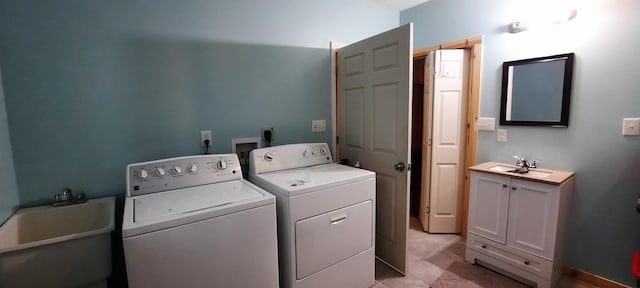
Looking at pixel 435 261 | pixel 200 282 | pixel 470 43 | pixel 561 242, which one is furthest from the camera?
pixel 470 43

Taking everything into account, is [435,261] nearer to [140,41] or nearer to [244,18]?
[244,18]

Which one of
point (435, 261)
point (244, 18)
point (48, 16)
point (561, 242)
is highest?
point (244, 18)

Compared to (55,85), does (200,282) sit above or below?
below

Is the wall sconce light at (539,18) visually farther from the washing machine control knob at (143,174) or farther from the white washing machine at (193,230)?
the washing machine control knob at (143,174)

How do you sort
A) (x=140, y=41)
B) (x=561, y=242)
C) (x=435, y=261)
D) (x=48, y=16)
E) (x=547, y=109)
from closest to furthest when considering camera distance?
(x=48, y=16) < (x=140, y=41) < (x=561, y=242) < (x=547, y=109) < (x=435, y=261)

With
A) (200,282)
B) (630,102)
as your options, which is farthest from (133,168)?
(630,102)

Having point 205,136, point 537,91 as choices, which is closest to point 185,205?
point 205,136

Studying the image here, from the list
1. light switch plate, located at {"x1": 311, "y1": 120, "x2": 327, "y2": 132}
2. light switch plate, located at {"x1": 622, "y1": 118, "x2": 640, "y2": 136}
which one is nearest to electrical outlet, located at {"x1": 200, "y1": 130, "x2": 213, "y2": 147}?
light switch plate, located at {"x1": 311, "y1": 120, "x2": 327, "y2": 132}

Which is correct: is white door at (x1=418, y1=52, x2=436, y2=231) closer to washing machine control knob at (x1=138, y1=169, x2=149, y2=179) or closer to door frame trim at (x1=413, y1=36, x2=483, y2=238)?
door frame trim at (x1=413, y1=36, x2=483, y2=238)

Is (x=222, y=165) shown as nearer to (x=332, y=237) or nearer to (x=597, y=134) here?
(x=332, y=237)

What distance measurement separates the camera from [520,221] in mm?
1982

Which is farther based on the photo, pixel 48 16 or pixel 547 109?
pixel 547 109

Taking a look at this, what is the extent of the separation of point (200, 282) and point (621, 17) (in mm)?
3008

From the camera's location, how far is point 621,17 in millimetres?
1777
